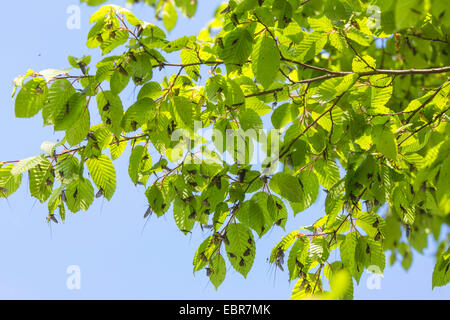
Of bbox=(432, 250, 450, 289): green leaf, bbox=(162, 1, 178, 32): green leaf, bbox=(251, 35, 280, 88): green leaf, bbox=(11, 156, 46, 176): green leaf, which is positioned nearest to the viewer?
bbox=(162, 1, 178, 32): green leaf

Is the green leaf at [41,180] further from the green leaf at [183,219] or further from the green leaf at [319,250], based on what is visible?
the green leaf at [319,250]

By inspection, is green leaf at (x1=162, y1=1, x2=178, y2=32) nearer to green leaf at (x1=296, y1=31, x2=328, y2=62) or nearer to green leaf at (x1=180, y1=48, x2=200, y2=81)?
green leaf at (x1=180, y1=48, x2=200, y2=81)

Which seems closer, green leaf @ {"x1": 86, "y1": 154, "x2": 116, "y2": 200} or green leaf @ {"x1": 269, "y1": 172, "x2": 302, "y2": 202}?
green leaf @ {"x1": 269, "y1": 172, "x2": 302, "y2": 202}

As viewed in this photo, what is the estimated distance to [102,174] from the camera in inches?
87.3

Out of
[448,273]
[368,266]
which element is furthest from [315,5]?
[448,273]

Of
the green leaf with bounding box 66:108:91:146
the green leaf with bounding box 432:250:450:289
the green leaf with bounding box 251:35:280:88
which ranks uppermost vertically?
the green leaf with bounding box 251:35:280:88

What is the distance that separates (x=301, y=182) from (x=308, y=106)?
1.30 ft

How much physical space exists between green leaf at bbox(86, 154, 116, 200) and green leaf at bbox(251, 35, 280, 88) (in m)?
0.88

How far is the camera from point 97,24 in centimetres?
201

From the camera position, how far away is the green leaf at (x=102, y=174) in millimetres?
2211

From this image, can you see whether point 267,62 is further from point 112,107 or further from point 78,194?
point 78,194

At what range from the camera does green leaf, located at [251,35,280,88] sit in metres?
1.89

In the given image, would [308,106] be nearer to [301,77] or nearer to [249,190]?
[301,77]

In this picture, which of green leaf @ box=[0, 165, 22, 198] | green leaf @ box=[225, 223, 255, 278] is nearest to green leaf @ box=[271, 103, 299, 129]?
green leaf @ box=[225, 223, 255, 278]
